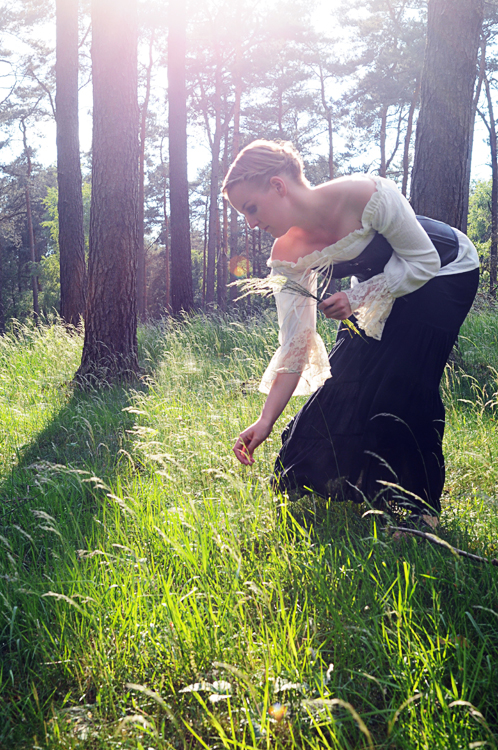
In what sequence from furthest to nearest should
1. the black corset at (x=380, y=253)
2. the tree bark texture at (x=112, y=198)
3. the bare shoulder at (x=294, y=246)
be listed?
the tree bark texture at (x=112, y=198)
the bare shoulder at (x=294, y=246)
the black corset at (x=380, y=253)

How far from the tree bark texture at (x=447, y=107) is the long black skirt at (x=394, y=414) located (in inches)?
123

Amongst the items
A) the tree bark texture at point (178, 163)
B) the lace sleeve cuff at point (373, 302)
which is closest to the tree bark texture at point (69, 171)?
the tree bark texture at point (178, 163)

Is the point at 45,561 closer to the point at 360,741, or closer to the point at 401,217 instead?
the point at 360,741

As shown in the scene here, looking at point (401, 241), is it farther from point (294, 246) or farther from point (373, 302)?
point (294, 246)

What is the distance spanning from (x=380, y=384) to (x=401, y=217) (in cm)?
77

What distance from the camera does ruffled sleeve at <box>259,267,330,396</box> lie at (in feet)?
8.40

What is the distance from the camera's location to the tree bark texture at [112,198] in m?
5.83

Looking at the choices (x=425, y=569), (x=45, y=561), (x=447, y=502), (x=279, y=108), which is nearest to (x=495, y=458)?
(x=447, y=502)

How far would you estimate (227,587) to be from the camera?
1.92 m

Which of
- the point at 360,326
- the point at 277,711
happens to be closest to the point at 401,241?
the point at 360,326

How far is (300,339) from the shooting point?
2.57 meters

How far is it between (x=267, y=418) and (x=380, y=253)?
940mm

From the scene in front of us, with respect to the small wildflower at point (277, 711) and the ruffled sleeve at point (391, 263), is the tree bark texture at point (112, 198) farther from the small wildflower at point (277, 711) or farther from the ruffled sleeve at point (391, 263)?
the small wildflower at point (277, 711)

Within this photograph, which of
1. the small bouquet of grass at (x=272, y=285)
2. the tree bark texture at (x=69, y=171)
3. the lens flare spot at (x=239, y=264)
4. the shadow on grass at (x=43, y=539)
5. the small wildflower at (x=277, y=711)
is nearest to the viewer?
the small wildflower at (x=277, y=711)
